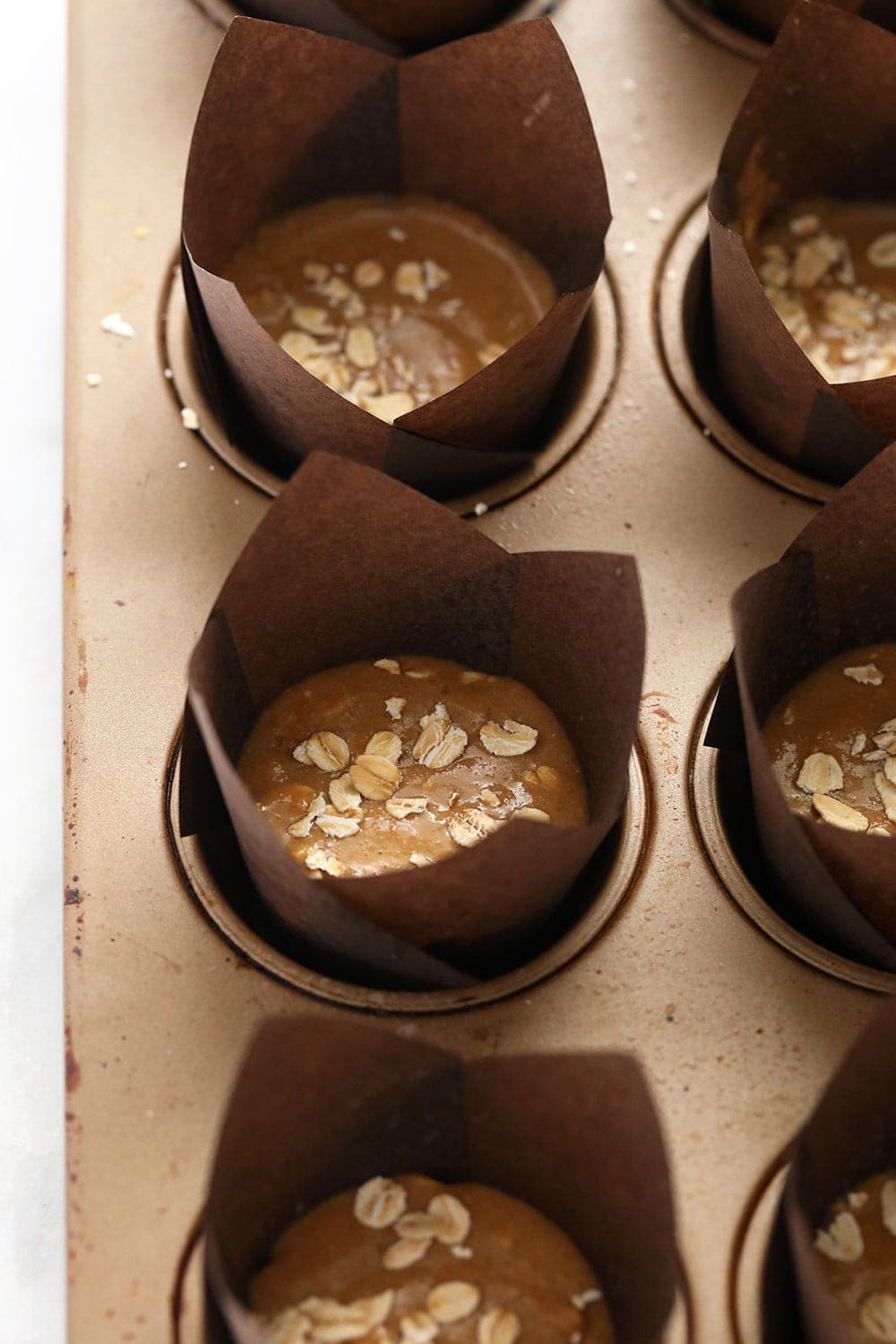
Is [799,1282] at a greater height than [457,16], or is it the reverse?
[457,16]

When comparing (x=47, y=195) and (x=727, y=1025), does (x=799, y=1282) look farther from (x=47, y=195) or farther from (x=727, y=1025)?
(x=47, y=195)

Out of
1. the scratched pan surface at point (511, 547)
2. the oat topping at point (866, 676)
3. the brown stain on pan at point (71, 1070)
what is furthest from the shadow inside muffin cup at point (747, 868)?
the brown stain on pan at point (71, 1070)

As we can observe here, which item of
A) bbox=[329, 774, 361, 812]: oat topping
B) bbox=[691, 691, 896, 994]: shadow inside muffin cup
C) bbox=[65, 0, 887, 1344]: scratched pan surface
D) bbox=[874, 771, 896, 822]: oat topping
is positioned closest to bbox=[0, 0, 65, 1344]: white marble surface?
bbox=[65, 0, 887, 1344]: scratched pan surface

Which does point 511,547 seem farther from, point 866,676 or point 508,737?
point 866,676

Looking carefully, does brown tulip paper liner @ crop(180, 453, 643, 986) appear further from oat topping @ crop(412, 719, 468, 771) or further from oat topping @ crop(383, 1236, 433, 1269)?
oat topping @ crop(383, 1236, 433, 1269)

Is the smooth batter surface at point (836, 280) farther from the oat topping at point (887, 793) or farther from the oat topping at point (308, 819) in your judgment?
the oat topping at point (308, 819)

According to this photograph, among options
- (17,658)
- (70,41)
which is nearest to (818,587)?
(17,658)

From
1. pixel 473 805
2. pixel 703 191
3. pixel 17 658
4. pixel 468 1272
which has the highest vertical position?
pixel 703 191
